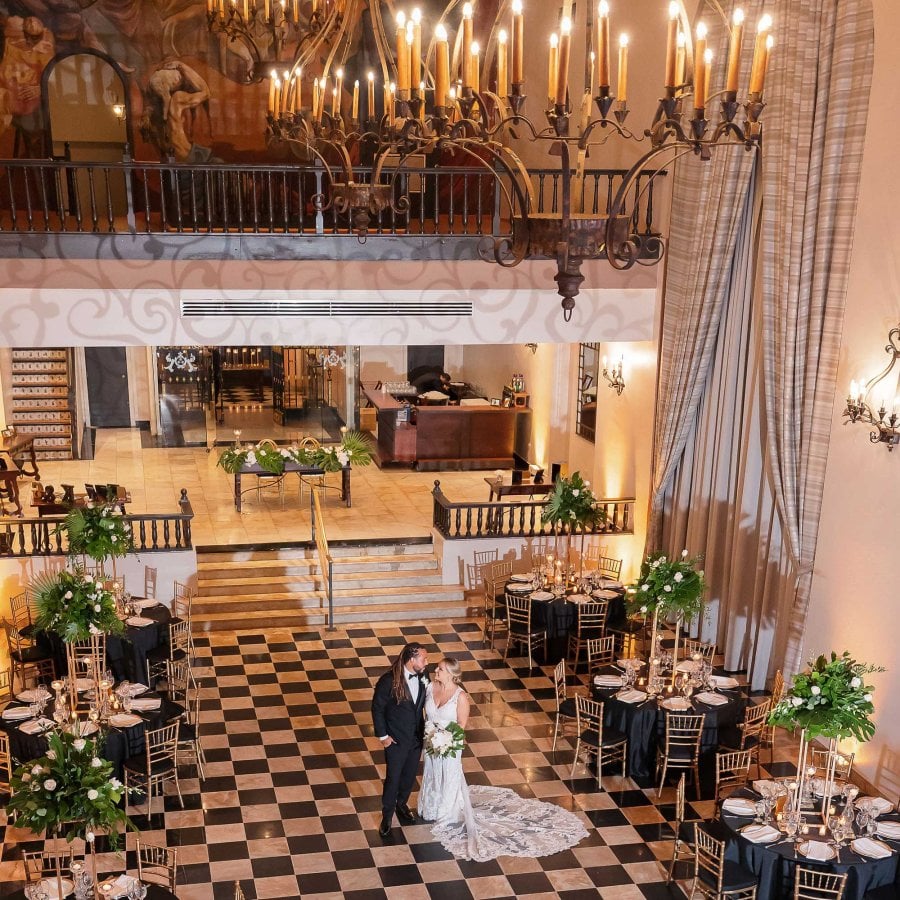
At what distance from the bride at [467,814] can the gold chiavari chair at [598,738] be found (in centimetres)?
67

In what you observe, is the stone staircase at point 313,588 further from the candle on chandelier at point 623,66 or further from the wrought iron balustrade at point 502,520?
the candle on chandelier at point 623,66

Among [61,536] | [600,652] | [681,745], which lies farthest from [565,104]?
[61,536]

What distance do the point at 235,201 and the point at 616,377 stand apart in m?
6.03

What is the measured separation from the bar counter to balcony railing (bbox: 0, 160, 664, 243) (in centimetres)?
344

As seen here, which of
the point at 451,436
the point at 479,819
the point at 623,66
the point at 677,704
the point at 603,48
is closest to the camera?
the point at 603,48

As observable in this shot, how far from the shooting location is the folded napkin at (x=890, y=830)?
792 cm

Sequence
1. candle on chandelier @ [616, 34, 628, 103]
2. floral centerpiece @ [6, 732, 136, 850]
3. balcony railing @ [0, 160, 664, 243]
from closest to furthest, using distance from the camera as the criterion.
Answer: candle on chandelier @ [616, 34, 628, 103] < floral centerpiece @ [6, 732, 136, 850] < balcony railing @ [0, 160, 664, 243]

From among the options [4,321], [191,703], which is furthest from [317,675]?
[4,321]

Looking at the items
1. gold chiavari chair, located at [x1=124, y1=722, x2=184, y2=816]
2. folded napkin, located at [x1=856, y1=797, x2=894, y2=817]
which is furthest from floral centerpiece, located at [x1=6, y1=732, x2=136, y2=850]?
folded napkin, located at [x1=856, y1=797, x2=894, y2=817]

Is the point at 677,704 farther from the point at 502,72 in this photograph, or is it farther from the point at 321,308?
the point at 502,72

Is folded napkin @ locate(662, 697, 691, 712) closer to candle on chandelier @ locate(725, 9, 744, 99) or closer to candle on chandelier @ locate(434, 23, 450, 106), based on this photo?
candle on chandelier @ locate(725, 9, 744, 99)

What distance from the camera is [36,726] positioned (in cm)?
946

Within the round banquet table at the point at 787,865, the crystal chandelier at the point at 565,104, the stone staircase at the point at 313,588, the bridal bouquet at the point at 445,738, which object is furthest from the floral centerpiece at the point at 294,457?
the crystal chandelier at the point at 565,104

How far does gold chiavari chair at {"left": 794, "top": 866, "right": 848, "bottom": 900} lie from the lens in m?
7.54
